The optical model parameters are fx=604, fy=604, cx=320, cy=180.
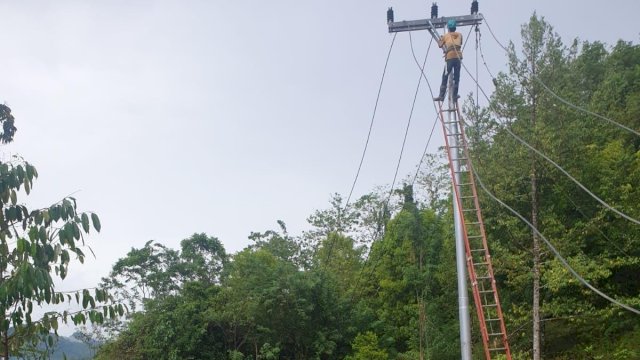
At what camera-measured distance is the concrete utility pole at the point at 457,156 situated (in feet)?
21.3

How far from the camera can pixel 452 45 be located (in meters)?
7.66

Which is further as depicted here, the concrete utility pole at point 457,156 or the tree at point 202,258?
the tree at point 202,258

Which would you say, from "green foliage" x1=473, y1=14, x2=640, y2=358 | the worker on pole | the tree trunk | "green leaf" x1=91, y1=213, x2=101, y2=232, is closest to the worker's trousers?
the worker on pole

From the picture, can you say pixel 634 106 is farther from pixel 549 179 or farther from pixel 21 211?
pixel 21 211

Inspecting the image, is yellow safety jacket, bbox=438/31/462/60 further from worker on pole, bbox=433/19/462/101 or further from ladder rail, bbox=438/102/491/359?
ladder rail, bbox=438/102/491/359

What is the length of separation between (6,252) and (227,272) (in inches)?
874

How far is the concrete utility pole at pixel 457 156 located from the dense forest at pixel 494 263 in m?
1.45

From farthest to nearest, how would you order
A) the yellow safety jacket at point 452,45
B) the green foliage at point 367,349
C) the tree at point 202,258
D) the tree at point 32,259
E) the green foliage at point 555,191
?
the tree at point 202,258 < the green foliage at point 367,349 < the green foliage at point 555,191 < the yellow safety jacket at point 452,45 < the tree at point 32,259

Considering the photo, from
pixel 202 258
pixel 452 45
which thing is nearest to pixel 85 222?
pixel 452 45

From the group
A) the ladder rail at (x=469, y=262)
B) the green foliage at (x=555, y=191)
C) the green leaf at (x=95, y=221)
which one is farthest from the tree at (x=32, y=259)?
the green foliage at (x=555, y=191)

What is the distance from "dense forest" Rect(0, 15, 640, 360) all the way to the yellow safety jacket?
1.75 m

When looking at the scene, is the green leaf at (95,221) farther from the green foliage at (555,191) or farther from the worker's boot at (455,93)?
the green foliage at (555,191)

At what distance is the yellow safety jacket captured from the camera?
25.0ft

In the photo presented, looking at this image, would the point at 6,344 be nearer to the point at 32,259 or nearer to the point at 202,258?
the point at 32,259
